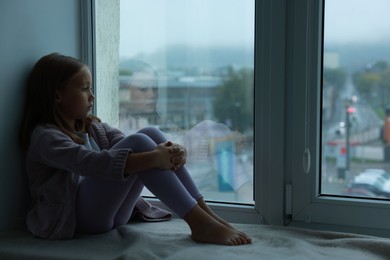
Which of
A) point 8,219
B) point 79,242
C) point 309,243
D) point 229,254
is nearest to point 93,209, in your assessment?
point 79,242

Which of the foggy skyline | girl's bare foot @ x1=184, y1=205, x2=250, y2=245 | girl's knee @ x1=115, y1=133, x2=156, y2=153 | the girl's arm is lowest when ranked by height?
girl's bare foot @ x1=184, y1=205, x2=250, y2=245

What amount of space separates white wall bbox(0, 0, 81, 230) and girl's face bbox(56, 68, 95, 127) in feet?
0.46

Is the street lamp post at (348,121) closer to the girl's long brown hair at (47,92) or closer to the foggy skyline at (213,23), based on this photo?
the foggy skyline at (213,23)

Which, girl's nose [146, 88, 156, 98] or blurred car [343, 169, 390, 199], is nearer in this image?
blurred car [343, 169, 390, 199]

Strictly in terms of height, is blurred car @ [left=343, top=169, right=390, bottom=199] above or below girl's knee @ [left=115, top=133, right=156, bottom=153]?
below

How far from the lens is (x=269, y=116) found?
170 centimetres

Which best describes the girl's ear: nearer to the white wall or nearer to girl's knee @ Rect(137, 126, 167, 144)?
the white wall

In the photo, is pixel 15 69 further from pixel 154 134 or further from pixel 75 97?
pixel 154 134

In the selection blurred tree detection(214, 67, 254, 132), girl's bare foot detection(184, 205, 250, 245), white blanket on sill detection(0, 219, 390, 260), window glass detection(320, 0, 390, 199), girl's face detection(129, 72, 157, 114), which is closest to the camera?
white blanket on sill detection(0, 219, 390, 260)

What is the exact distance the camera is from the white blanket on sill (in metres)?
1.38

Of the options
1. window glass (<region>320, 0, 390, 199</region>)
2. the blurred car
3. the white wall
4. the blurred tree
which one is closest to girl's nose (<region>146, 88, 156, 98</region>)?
the blurred tree

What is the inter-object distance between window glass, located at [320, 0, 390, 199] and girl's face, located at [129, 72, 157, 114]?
23.5 inches

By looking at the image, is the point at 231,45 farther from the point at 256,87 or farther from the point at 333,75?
the point at 333,75

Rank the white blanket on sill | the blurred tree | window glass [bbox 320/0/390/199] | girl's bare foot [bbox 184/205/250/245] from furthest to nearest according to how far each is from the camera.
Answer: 1. the blurred tree
2. window glass [bbox 320/0/390/199]
3. girl's bare foot [bbox 184/205/250/245]
4. the white blanket on sill
